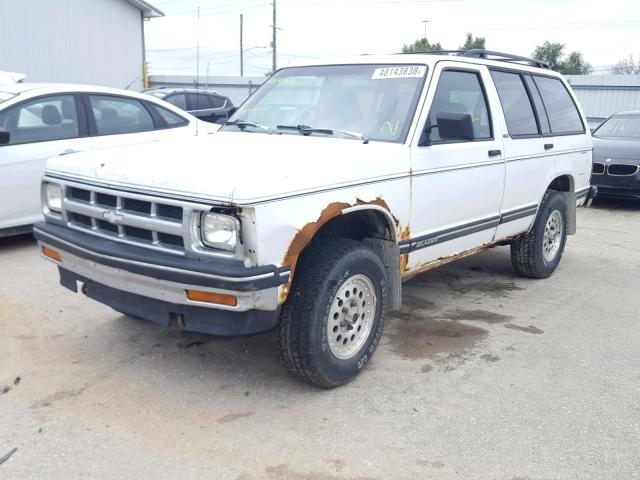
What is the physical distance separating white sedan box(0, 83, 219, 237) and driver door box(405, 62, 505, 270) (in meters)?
3.85

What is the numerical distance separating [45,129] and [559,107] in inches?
205

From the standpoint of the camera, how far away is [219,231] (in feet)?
10.7

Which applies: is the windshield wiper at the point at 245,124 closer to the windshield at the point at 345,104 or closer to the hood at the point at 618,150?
the windshield at the point at 345,104

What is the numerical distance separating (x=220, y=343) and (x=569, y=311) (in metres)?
2.93

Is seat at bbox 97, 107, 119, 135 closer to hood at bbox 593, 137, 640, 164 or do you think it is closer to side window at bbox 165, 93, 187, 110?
side window at bbox 165, 93, 187, 110

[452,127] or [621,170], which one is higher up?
[452,127]

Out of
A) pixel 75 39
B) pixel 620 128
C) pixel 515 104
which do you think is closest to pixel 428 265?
pixel 515 104

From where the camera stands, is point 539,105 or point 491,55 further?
point 539,105

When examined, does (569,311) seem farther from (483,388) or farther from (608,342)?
(483,388)

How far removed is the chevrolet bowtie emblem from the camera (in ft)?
11.7

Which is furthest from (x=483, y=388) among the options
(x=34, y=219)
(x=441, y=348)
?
(x=34, y=219)

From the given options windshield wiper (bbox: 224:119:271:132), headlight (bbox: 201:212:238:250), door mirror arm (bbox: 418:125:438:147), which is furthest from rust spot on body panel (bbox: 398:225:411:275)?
headlight (bbox: 201:212:238:250)

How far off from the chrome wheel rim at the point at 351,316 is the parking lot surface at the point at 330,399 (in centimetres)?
24

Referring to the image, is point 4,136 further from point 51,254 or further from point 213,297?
point 213,297
